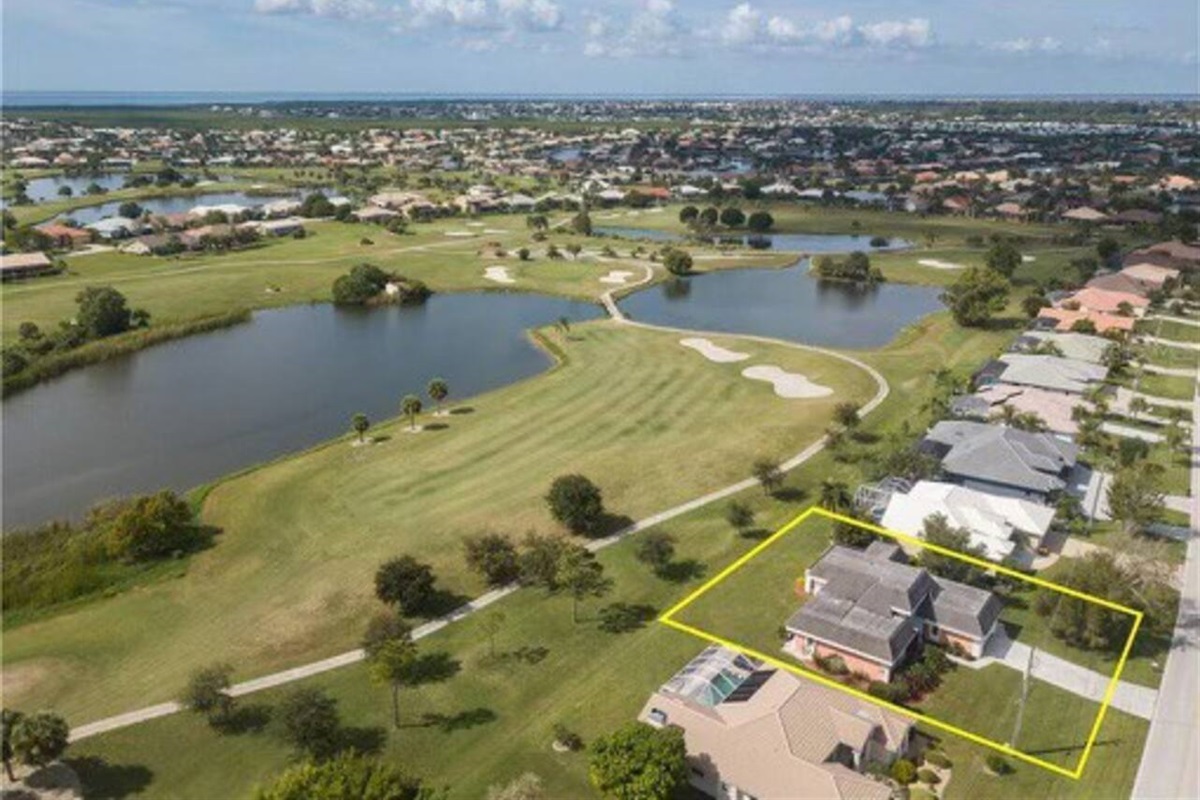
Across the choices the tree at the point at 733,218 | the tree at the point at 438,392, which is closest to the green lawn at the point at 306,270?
the tree at the point at 733,218

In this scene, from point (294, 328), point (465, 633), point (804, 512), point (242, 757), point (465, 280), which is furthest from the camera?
point (465, 280)

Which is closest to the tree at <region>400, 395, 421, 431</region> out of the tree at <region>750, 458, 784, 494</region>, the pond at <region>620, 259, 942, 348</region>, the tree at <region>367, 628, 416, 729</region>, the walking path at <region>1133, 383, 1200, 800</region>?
the tree at <region>750, 458, 784, 494</region>

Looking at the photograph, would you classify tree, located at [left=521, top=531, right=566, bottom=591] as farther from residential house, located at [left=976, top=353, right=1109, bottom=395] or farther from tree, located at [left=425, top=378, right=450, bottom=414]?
residential house, located at [left=976, top=353, right=1109, bottom=395]

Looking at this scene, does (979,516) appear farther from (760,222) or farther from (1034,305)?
(760,222)

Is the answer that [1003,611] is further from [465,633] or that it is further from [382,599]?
[382,599]

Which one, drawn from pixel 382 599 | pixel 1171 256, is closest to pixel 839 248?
pixel 1171 256

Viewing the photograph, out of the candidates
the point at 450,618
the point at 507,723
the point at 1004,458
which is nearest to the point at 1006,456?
the point at 1004,458
